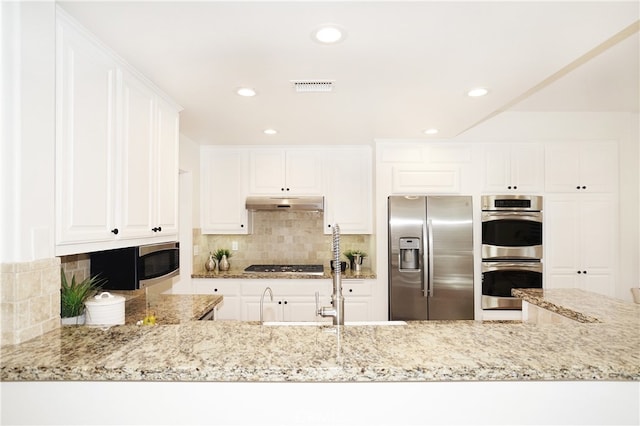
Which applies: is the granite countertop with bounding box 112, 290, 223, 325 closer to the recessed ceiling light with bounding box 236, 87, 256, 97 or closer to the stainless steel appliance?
the recessed ceiling light with bounding box 236, 87, 256, 97

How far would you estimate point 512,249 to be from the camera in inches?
136

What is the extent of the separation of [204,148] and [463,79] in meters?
2.93

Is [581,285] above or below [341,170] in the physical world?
below

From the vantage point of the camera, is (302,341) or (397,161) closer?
(302,341)

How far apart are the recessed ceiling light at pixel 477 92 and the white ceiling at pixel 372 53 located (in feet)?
0.14

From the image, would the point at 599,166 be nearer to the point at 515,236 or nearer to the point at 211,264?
the point at 515,236

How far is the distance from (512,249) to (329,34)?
9.73 ft

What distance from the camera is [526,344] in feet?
3.71

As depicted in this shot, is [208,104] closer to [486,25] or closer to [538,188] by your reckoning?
[486,25]

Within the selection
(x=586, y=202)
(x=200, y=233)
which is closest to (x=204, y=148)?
(x=200, y=233)

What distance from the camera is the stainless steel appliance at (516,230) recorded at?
11.3 feet

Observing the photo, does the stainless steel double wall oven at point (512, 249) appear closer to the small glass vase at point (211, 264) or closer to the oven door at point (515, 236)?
the oven door at point (515, 236)

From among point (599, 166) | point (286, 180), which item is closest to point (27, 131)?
point (286, 180)

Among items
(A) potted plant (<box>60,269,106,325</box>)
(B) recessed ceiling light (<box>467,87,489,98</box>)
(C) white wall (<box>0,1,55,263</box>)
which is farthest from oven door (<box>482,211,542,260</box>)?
(C) white wall (<box>0,1,55,263</box>)
